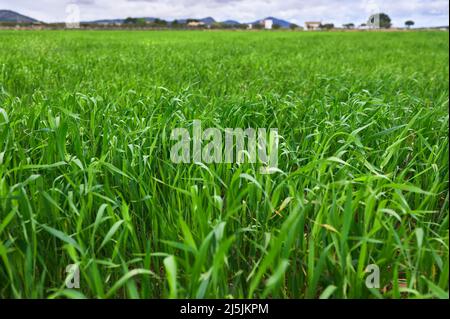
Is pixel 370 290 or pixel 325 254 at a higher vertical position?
pixel 325 254

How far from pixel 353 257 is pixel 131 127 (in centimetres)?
171

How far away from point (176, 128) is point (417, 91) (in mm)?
4056

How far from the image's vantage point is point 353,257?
1.70m

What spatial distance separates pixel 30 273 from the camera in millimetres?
1488

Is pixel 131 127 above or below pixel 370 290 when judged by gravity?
above

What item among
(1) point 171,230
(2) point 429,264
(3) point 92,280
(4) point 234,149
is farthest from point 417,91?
(3) point 92,280

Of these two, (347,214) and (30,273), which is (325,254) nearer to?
(347,214)
